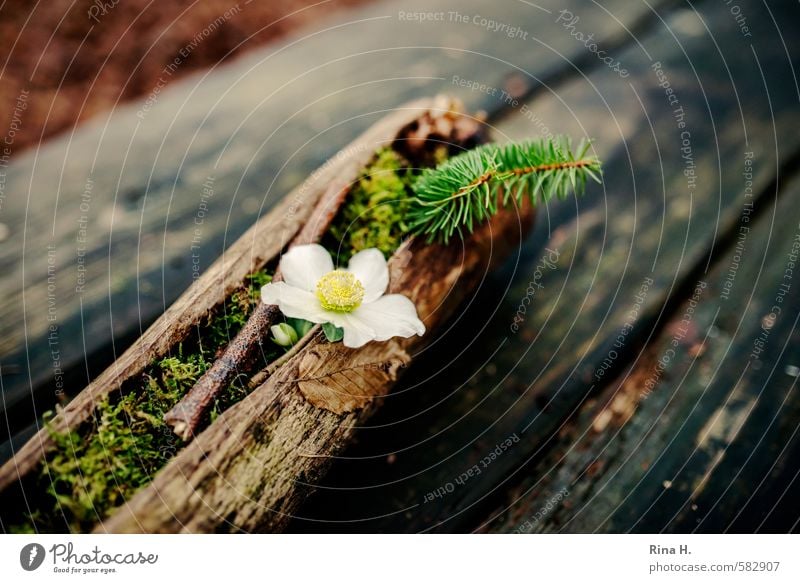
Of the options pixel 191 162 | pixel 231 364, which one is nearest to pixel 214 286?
pixel 231 364

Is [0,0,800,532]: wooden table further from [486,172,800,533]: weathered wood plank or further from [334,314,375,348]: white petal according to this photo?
[334,314,375,348]: white petal

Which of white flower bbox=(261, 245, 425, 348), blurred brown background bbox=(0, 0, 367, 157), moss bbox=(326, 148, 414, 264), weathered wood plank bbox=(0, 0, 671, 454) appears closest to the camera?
white flower bbox=(261, 245, 425, 348)

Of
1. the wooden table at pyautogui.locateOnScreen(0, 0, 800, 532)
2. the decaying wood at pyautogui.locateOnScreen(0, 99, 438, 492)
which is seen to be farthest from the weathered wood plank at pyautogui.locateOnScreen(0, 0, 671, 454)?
the decaying wood at pyautogui.locateOnScreen(0, 99, 438, 492)

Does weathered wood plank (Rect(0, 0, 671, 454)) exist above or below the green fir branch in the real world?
above

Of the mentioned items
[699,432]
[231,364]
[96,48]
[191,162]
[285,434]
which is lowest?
[699,432]

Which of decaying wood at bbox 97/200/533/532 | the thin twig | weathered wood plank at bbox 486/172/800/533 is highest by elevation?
the thin twig

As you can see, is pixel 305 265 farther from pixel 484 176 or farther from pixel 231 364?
pixel 484 176
